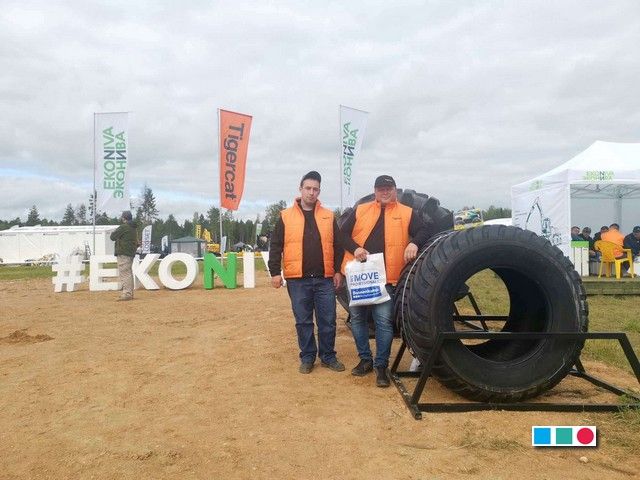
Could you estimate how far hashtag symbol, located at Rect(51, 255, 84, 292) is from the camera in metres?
12.4

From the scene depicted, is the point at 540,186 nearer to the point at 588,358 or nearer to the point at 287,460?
the point at 588,358

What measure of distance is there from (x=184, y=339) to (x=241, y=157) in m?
8.76

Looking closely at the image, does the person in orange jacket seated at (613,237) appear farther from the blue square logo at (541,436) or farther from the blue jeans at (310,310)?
the blue square logo at (541,436)

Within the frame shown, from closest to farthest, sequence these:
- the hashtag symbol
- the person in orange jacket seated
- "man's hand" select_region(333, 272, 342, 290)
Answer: "man's hand" select_region(333, 272, 342, 290) < the hashtag symbol < the person in orange jacket seated

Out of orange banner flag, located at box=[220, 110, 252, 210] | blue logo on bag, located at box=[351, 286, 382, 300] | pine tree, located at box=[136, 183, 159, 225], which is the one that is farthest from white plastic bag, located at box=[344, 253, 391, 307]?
pine tree, located at box=[136, 183, 159, 225]

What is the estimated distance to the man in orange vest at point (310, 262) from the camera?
449 centimetres

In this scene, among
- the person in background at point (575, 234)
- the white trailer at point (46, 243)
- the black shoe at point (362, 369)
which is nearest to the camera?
the black shoe at point (362, 369)

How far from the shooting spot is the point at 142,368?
4.59 metres

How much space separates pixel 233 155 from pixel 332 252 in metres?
9.96

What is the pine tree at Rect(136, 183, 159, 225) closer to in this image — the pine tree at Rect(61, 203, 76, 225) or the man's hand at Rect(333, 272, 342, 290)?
the pine tree at Rect(61, 203, 76, 225)

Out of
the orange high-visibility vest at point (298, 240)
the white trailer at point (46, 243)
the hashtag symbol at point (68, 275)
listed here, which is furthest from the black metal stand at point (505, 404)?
the white trailer at point (46, 243)

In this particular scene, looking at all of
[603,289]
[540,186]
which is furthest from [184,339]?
[540,186]

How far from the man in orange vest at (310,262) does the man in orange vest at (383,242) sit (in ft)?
0.86

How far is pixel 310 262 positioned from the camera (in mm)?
4480
